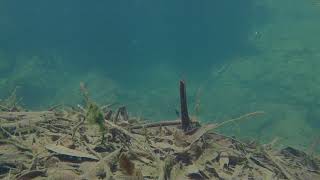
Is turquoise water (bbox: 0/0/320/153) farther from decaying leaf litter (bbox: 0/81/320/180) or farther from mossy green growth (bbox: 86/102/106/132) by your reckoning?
mossy green growth (bbox: 86/102/106/132)

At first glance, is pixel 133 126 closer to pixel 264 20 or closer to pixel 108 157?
pixel 108 157

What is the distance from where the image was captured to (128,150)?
10.5 ft

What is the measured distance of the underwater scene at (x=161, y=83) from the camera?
10.4 ft

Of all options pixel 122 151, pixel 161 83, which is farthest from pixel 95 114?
pixel 161 83

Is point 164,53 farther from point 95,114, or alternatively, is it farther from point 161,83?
point 95,114

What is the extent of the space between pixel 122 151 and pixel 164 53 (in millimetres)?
27314

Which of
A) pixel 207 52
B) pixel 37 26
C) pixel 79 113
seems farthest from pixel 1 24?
pixel 79 113

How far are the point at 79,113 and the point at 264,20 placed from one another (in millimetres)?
29410

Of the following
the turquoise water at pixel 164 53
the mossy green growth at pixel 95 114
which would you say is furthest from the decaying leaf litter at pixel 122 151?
the turquoise water at pixel 164 53

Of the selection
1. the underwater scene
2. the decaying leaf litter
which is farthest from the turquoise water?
the decaying leaf litter

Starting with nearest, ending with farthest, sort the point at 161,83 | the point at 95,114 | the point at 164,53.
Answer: the point at 95,114, the point at 161,83, the point at 164,53

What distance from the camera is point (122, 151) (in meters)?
3.08

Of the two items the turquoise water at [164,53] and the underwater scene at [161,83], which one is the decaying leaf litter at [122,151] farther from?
the turquoise water at [164,53]

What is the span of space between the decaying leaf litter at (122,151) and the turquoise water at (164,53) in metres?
15.7
